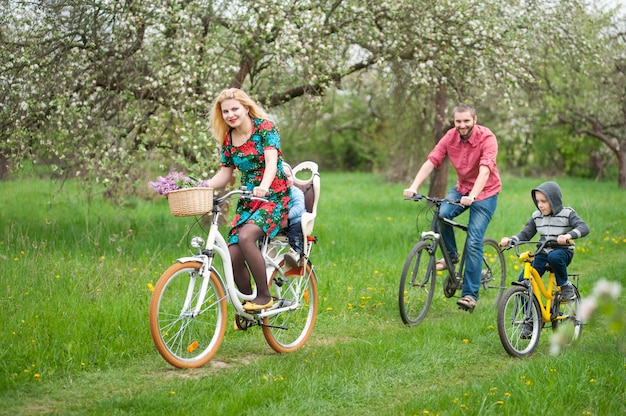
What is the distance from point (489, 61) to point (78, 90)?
19.3 feet

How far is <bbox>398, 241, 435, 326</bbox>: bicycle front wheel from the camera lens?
276 inches

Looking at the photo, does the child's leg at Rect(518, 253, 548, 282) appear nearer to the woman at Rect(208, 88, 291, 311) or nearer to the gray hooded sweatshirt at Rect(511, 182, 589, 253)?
the gray hooded sweatshirt at Rect(511, 182, 589, 253)

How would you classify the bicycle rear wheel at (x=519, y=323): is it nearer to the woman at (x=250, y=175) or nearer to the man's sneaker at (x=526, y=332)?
the man's sneaker at (x=526, y=332)

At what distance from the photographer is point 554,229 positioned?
6.19 metres

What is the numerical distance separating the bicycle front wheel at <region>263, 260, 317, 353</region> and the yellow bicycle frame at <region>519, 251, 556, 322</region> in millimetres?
1667

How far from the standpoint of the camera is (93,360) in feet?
18.0

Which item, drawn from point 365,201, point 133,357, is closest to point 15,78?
point 133,357

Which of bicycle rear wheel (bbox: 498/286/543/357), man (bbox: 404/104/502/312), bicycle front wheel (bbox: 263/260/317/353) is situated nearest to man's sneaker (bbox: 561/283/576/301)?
bicycle rear wheel (bbox: 498/286/543/357)

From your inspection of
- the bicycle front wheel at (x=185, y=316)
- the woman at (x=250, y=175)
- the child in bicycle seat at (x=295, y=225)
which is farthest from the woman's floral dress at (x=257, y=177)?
the bicycle front wheel at (x=185, y=316)

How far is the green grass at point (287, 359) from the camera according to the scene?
463 cm

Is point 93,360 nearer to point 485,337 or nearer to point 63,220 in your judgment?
point 485,337

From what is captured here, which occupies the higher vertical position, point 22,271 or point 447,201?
point 447,201

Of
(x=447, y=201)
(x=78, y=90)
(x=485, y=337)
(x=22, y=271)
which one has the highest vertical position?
(x=78, y=90)

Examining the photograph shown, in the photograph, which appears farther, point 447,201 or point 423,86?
point 423,86
